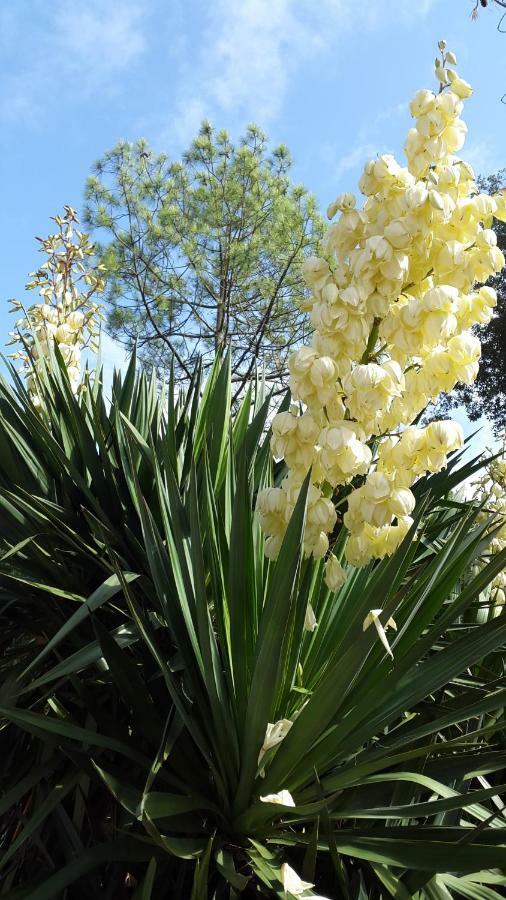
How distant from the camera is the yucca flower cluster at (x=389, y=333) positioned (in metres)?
1.13

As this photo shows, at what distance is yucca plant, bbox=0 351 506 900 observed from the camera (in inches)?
44.2

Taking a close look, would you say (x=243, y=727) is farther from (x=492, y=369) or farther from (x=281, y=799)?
(x=492, y=369)

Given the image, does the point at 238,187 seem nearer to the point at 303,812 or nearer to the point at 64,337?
the point at 64,337

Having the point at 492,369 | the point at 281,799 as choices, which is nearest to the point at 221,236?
the point at 492,369

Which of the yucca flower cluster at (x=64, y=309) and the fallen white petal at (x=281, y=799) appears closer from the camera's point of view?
the fallen white petal at (x=281, y=799)

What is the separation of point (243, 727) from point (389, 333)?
0.71m

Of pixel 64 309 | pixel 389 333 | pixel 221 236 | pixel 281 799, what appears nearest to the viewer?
pixel 281 799

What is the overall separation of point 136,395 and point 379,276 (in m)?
1.43

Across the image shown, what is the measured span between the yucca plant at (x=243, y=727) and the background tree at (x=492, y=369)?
9729mm

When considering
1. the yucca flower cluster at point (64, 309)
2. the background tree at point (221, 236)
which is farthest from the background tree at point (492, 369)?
the yucca flower cluster at point (64, 309)

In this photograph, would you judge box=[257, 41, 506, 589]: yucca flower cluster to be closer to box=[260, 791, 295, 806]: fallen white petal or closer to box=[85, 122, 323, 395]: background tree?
box=[260, 791, 295, 806]: fallen white petal

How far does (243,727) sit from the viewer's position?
124 cm

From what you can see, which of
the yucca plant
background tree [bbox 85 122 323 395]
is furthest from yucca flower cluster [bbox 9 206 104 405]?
background tree [bbox 85 122 323 395]

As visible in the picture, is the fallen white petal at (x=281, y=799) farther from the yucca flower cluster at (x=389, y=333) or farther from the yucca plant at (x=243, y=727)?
the yucca flower cluster at (x=389, y=333)
